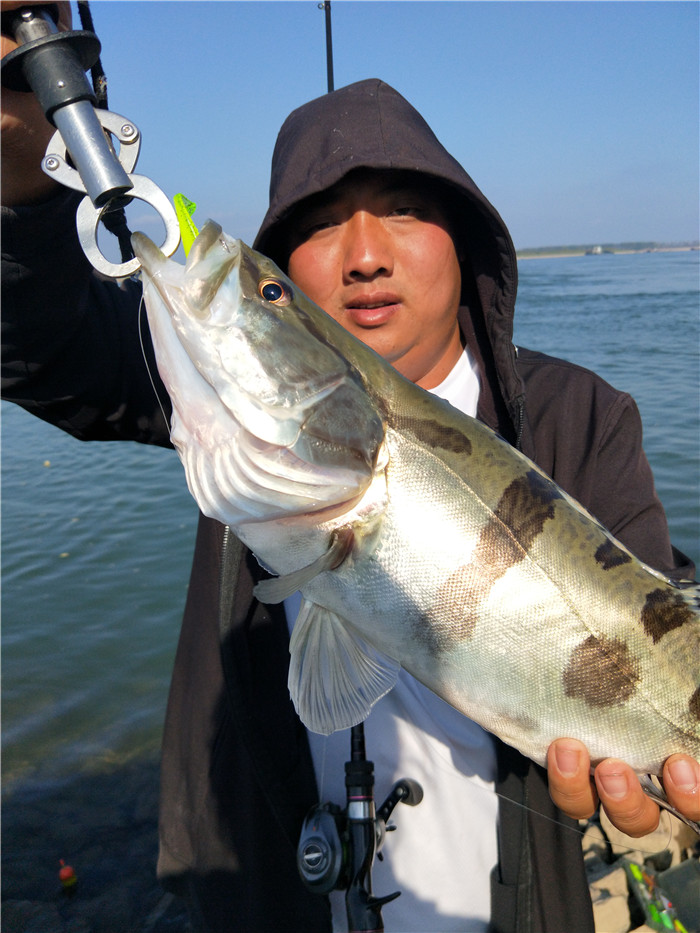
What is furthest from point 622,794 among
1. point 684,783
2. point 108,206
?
point 108,206

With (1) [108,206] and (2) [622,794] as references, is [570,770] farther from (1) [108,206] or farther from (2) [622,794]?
(1) [108,206]

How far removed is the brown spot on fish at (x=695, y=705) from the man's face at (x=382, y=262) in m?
1.46

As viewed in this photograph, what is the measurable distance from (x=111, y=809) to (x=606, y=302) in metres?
29.1

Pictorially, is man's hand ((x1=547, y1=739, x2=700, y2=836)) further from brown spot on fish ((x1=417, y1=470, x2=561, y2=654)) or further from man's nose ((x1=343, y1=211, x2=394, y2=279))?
man's nose ((x1=343, y1=211, x2=394, y2=279))

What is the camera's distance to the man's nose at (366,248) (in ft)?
7.79

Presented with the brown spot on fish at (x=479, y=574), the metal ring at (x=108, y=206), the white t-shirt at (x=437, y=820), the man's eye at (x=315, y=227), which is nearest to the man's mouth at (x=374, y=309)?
the man's eye at (x=315, y=227)

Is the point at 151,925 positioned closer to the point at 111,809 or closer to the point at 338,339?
the point at 111,809

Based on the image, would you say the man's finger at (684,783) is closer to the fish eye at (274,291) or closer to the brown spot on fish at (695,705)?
the brown spot on fish at (695,705)

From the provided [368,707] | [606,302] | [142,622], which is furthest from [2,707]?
[606,302]

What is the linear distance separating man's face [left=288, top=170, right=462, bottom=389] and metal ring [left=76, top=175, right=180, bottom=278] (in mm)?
871

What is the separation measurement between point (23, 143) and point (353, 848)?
229 cm

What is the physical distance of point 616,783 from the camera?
1708mm

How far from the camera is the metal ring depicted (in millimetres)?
1571

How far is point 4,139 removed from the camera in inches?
69.2
